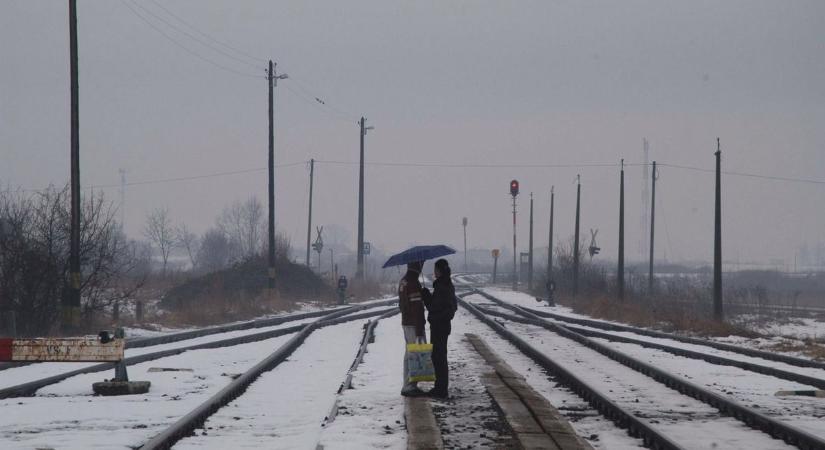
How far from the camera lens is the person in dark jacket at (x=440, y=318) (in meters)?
14.0

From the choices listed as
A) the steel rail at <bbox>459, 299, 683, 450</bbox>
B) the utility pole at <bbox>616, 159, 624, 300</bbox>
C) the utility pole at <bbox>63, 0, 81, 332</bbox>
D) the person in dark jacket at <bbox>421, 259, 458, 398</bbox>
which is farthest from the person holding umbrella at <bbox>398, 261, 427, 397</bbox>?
the utility pole at <bbox>616, 159, 624, 300</bbox>

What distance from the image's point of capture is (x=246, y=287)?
51.6 metres

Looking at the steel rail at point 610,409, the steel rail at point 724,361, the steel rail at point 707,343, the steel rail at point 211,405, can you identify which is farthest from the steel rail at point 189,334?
the steel rail at point 707,343

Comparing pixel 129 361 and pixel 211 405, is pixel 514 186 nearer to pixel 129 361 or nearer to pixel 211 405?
pixel 129 361

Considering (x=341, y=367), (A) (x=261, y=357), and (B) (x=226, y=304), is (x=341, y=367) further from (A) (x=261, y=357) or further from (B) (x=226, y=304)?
(B) (x=226, y=304)

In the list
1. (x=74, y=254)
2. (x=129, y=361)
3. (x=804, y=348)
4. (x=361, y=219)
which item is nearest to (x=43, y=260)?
(x=74, y=254)

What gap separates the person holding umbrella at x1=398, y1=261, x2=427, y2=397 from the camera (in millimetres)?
14102

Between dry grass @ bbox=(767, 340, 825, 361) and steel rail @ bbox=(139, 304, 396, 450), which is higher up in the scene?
steel rail @ bbox=(139, 304, 396, 450)

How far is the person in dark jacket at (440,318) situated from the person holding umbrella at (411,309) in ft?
0.65

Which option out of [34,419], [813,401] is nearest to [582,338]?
[813,401]

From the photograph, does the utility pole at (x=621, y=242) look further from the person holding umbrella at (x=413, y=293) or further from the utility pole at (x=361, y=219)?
the person holding umbrella at (x=413, y=293)

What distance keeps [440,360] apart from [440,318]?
1.71 feet

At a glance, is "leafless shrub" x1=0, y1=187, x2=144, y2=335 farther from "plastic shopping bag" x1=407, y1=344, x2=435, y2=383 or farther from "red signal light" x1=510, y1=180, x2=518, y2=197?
"red signal light" x1=510, y1=180, x2=518, y2=197

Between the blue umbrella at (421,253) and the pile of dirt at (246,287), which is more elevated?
the blue umbrella at (421,253)
